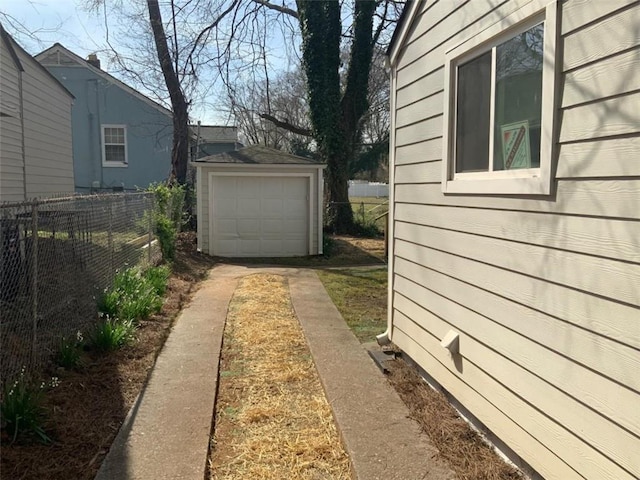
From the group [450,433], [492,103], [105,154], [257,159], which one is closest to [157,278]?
[450,433]

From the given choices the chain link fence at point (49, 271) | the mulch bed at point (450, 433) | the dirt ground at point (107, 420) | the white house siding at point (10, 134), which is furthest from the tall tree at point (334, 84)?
the mulch bed at point (450, 433)

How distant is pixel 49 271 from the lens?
15.6ft

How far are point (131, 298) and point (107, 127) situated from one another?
18.1m

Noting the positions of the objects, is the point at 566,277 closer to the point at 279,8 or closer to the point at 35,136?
the point at 35,136

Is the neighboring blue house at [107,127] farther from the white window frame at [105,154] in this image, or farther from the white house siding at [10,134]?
the white house siding at [10,134]

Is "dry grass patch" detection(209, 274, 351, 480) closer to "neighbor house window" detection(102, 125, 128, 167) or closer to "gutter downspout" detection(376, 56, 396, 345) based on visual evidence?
"gutter downspout" detection(376, 56, 396, 345)

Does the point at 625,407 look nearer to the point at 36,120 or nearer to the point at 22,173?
the point at 22,173

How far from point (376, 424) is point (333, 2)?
47.9ft

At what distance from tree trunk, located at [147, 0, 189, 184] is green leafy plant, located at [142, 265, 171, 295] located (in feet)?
23.3

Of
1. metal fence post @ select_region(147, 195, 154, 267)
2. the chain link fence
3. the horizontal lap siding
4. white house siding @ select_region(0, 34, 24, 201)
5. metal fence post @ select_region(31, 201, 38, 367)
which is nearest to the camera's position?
the chain link fence

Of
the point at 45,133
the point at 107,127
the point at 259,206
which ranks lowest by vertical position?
the point at 259,206

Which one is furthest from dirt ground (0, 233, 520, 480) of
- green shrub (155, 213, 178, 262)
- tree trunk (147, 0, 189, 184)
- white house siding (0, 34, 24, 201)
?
tree trunk (147, 0, 189, 184)

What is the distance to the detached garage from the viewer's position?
1343 cm

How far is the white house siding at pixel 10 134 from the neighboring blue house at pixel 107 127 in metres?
10.3
